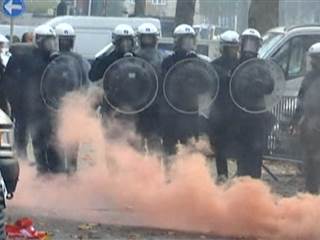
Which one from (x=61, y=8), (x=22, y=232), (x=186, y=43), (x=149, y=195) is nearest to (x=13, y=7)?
(x=186, y=43)

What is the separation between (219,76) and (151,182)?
174 centimetres

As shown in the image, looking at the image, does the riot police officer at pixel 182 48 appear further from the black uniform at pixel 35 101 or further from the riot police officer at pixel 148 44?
the black uniform at pixel 35 101

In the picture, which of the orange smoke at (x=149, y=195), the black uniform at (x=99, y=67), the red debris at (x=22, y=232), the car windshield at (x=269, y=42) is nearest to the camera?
the red debris at (x=22, y=232)

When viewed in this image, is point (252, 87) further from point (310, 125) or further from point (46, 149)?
point (46, 149)

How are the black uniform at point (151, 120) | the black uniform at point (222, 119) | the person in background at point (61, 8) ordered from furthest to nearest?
the person in background at point (61, 8) < the black uniform at point (151, 120) < the black uniform at point (222, 119)

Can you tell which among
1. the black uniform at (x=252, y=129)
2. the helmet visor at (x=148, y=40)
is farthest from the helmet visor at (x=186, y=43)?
the black uniform at (x=252, y=129)

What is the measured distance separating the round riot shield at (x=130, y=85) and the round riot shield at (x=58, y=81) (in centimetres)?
37

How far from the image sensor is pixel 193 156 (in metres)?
11.2

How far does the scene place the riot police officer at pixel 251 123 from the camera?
1185cm

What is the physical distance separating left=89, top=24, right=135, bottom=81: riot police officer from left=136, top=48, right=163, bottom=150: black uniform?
0.55 feet

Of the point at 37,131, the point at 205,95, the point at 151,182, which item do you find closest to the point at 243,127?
the point at 205,95

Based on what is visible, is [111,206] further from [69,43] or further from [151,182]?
[69,43]

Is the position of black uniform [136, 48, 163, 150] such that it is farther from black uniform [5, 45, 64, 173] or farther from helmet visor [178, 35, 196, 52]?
black uniform [5, 45, 64, 173]

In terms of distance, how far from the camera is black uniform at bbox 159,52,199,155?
39.4ft
